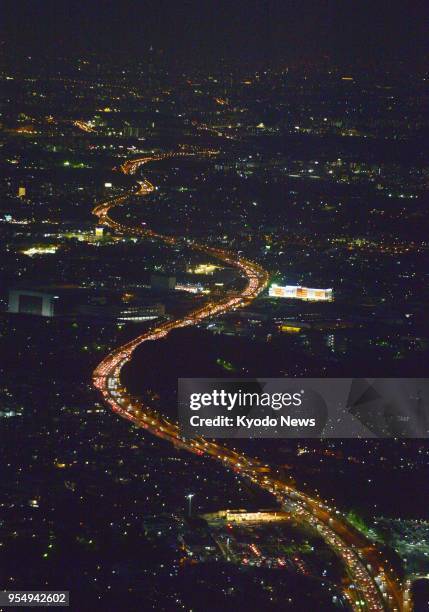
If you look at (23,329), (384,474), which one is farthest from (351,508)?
(23,329)

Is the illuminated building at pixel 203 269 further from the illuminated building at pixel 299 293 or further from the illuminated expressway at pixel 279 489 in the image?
the illuminated expressway at pixel 279 489

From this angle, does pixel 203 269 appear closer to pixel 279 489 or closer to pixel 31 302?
pixel 31 302

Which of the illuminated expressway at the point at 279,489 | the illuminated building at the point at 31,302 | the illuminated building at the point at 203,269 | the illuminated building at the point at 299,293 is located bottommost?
the illuminated building at the point at 203,269

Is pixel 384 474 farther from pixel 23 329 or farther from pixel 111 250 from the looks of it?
pixel 111 250

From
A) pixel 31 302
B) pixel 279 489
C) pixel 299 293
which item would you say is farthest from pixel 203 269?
pixel 279 489

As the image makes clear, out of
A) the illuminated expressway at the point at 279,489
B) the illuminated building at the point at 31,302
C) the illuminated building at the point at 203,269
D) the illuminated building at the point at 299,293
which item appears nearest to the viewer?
the illuminated expressway at the point at 279,489

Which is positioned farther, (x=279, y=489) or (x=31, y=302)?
(x=31, y=302)
